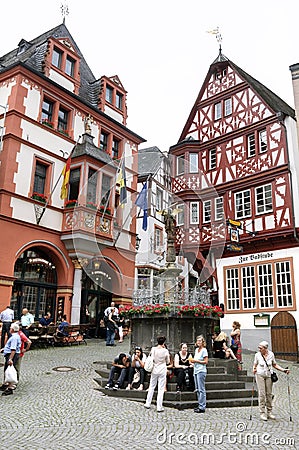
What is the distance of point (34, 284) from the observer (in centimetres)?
2058

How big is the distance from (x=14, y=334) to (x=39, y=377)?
7.07 ft

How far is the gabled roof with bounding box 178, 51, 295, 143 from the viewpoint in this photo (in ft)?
73.4

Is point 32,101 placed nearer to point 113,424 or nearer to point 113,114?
point 113,114

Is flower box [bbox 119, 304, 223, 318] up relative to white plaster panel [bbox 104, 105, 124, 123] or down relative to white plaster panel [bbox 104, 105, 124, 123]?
down

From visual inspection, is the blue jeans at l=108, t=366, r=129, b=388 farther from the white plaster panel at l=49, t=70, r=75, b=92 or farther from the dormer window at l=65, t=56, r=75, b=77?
the dormer window at l=65, t=56, r=75, b=77

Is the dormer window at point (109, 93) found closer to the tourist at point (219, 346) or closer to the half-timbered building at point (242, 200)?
the half-timbered building at point (242, 200)

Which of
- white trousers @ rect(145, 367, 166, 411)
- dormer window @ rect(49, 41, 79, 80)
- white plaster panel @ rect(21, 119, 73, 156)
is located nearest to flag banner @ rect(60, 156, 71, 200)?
white plaster panel @ rect(21, 119, 73, 156)

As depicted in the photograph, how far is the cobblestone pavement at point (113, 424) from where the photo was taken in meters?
6.43

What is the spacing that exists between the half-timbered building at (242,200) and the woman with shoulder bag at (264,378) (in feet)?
30.1

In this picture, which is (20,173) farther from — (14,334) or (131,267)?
(14,334)

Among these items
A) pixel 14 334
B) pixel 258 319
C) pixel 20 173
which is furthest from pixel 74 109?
pixel 14 334

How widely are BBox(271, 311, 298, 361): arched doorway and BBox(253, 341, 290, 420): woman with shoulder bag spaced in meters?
10.9

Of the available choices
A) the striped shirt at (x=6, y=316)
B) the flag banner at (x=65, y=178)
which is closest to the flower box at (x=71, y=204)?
the flag banner at (x=65, y=178)

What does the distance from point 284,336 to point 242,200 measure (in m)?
7.08
